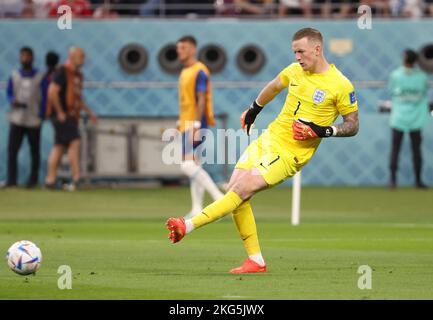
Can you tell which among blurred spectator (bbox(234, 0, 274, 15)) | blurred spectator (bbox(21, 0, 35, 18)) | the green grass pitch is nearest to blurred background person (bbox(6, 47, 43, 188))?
the green grass pitch

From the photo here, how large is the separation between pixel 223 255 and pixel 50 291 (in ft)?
12.6

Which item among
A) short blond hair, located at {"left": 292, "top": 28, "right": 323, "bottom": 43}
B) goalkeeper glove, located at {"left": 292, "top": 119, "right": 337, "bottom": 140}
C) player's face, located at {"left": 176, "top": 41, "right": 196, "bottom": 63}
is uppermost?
player's face, located at {"left": 176, "top": 41, "right": 196, "bottom": 63}

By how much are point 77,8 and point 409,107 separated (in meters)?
7.66

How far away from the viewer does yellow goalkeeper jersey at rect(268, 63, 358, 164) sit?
40.3 feet

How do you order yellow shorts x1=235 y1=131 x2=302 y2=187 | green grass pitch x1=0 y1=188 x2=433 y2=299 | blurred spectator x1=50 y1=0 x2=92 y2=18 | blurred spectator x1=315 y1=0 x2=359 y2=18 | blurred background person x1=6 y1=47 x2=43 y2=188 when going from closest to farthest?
green grass pitch x1=0 y1=188 x2=433 y2=299 < yellow shorts x1=235 y1=131 x2=302 y2=187 < blurred background person x1=6 y1=47 x2=43 y2=188 < blurred spectator x1=50 y1=0 x2=92 y2=18 < blurred spectator x1=315 y1=0 x2=359 y2=18

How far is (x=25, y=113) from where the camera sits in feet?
88.4

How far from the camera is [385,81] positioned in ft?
96.0

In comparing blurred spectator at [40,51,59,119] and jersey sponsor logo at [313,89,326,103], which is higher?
blurred spectator at [40,51,59,119]

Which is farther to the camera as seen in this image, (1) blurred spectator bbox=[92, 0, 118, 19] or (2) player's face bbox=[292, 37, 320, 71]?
(1) blurred spectator bbox=[92, 0, 118, 19]

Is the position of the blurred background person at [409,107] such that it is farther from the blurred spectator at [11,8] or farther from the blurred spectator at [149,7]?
the blurred spectator at [11,8]

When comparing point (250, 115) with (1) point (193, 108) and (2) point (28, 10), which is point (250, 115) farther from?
(2) point (28, 10)

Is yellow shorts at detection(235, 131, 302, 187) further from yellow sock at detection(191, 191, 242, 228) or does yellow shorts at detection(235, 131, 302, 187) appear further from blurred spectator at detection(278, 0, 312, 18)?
blurred spectator at detection(278, 0, 312, 18)

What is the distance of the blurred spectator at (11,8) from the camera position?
29.5 meters

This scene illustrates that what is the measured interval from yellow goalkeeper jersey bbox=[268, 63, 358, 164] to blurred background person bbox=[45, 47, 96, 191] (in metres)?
13.7
